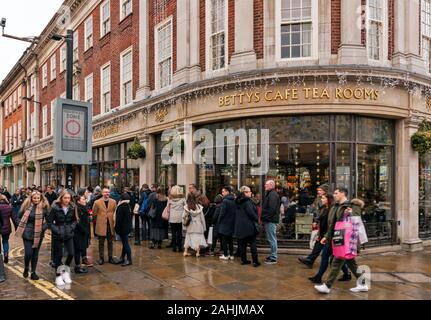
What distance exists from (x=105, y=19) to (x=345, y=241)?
17.4 metres

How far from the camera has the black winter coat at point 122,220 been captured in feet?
27.0

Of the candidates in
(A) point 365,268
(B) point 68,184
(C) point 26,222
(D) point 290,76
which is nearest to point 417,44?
(D) point 290,76

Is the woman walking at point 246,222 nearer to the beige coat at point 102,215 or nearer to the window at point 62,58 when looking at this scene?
the beige coat at point 102,215

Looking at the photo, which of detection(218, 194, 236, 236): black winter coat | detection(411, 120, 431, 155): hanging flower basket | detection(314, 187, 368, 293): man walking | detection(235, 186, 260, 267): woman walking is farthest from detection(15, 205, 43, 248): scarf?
detection(411, 120, 431, 155): hanging flower basket

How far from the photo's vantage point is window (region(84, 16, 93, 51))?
20641 millimetres

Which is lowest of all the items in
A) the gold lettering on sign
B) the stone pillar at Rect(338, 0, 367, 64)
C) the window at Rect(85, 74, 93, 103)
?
the gold lettering on sign

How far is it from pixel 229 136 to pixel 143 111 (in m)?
4.86

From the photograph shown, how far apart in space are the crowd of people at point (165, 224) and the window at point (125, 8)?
946 centimetres

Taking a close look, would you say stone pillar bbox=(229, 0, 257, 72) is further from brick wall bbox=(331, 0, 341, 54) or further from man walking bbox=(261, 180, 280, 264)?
man walking bbox=(261, 180, 280, 264)

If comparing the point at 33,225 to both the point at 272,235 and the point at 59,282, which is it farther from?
the point at 272,235

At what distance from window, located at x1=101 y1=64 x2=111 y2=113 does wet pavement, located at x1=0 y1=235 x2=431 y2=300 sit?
10.9m

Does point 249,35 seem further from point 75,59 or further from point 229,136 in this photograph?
point 75,59

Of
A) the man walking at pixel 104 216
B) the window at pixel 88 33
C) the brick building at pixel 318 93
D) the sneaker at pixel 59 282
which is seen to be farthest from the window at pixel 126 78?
the sneaker at pixel 59 282

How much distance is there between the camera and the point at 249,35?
1058 cm
